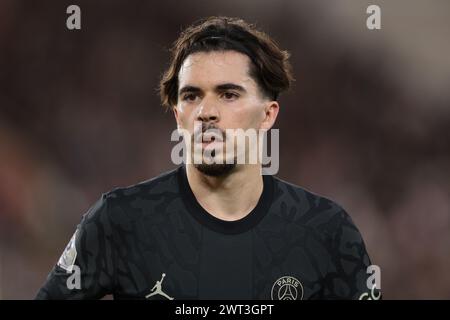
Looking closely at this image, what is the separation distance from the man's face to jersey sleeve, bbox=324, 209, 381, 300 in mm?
570

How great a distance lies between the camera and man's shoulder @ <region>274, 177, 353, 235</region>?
314 centimetres

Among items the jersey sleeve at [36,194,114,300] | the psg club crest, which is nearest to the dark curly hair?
the jersey sleeve at [36,194,114,300]

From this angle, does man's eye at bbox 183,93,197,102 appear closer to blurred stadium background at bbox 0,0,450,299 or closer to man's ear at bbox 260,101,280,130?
man's ear at bbox 260,101,280,130

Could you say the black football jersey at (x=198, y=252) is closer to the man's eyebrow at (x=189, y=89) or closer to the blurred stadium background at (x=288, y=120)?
the man's eyebrow at (x=189, y=89)

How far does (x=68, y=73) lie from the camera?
17.0 ft

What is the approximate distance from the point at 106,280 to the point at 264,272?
2.05 ft

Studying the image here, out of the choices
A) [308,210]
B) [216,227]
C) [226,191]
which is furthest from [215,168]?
[308,210]

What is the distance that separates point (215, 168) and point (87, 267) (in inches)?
24.8

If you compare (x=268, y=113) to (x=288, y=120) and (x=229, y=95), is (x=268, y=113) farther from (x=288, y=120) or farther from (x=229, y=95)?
(x=288, y=120)

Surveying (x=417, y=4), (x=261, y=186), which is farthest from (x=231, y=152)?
(x=417, y=4)

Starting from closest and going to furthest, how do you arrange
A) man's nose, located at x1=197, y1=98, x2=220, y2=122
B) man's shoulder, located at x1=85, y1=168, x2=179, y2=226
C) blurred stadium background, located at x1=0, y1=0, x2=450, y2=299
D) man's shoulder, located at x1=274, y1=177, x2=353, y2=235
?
1. man's nose, located at x1=197, y1=98, x2=220, y2=122
2. man's shoulder, located at x1=85, y1=168, x2=179, y2=226
3. man's shoulder, located at x1=274, y1=177, x2=353, y2=235
4. blurred stadium background, located at x1=0, y1=0, x2=450, y2=299

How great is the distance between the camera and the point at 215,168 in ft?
9.65

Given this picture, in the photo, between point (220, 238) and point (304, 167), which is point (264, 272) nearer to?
point (220, 238)

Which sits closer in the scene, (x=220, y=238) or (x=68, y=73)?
(x=220, y=238)
